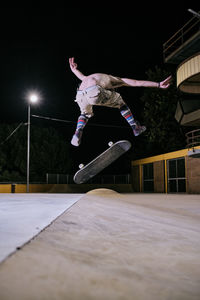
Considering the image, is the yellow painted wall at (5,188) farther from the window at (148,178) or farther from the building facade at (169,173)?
the window at (148,178)

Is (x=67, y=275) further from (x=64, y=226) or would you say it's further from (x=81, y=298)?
(x=64, y=226)

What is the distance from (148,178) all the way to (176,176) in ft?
16.0

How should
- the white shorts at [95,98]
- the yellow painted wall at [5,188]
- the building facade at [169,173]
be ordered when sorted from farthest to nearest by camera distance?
the yellow painted wall at [5,188]
the building facade at [169,173]
the white shorts at [95,98]

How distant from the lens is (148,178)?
27.4 m

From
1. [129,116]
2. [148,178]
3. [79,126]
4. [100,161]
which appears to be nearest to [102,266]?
[79,126]

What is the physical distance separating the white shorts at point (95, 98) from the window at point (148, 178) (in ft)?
53.0

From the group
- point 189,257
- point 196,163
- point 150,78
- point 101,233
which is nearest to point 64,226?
point 101,233

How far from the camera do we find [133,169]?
30.0 metres

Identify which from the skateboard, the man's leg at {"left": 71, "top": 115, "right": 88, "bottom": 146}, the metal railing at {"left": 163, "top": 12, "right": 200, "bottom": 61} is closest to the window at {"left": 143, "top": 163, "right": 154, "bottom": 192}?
the metal railing at {"left": 163, "top": 12, "right": 200, "bottom": 61}

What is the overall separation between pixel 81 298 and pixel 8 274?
50cm

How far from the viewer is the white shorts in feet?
36.0

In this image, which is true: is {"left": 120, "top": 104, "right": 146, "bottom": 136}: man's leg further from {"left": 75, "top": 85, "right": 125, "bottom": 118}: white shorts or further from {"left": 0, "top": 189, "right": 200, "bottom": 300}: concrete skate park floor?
{"left": 0, "top": 189, "right": 200, "bottom": 300}: concrete skate park floor

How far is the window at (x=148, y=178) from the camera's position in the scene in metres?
26.8

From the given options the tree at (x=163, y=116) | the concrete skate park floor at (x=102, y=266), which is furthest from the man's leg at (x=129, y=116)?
the tree at (x=163, y=116)
